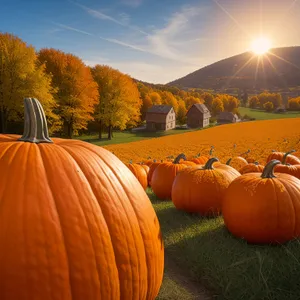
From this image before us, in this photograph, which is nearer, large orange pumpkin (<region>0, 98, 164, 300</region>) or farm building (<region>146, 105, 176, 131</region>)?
large orange pumpkin (<region>0, 98, 164, 300</region>)

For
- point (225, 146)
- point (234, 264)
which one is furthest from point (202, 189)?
point (225, 146)

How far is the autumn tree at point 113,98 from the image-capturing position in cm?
3925

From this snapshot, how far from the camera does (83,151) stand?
7.52ft

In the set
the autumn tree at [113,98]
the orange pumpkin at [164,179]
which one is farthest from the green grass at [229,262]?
the autumn tree at [113,98]

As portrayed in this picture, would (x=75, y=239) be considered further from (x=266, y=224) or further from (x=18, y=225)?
(x=266, y=224)

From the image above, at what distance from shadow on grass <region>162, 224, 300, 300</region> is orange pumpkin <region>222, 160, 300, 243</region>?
6.6 inches

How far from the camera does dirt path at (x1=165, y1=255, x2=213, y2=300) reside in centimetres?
362

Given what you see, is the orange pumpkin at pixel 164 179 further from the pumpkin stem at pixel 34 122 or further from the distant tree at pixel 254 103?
the distant tree at pixel 254 103

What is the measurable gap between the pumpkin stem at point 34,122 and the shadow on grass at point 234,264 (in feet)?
8.52

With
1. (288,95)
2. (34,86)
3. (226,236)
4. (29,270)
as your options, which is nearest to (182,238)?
(226,236)

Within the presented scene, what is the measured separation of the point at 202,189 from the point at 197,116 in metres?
64.9

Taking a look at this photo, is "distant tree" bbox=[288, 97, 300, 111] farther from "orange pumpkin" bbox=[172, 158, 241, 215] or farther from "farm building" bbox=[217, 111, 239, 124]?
"orange pumpkin" bbox=[172, 158, 241, 215]

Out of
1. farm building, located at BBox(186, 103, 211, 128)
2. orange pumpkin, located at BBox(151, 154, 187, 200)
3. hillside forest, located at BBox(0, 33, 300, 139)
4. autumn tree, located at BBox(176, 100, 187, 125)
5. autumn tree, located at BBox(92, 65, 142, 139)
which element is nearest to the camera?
orange pumpkin, located at BBox(151, 154, 187, 200)

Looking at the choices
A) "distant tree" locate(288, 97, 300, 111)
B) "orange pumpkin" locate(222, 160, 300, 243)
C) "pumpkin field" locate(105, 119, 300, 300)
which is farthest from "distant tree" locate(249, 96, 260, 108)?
"orange pumpkin" locate(222, 160, 300, 243)
